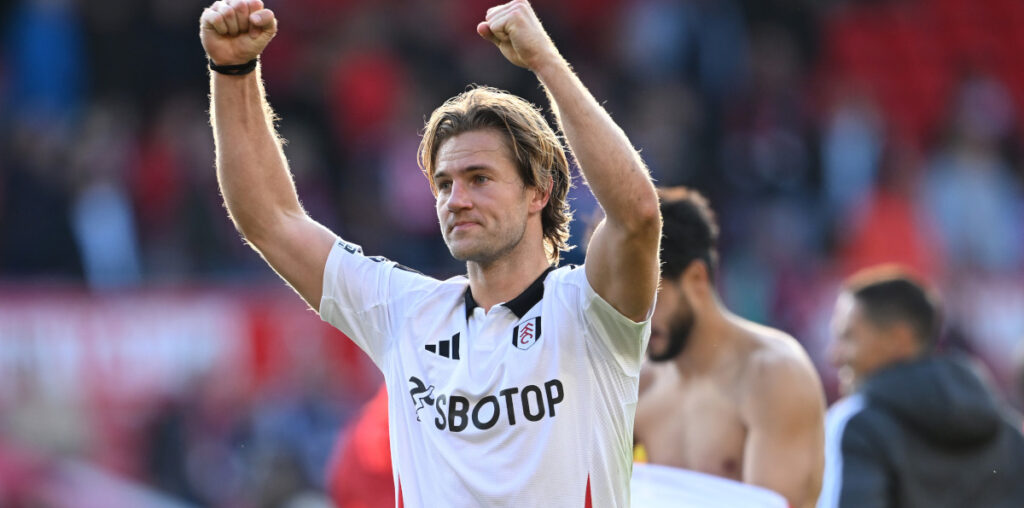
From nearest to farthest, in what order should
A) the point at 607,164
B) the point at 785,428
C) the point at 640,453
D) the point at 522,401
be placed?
the point at 607,164
the point at 522,401
the point at 785,428
the point at 640,453

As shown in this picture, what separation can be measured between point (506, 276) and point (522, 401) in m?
0.43

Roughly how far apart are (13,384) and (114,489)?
110 centimetres

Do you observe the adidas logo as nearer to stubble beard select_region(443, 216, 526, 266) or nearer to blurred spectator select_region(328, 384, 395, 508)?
stubble beard select_region(443, 216, 526, 266)

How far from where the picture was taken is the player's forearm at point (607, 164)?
369 cm

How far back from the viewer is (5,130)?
11891 millimetres

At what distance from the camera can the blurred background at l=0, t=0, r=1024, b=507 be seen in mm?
10898

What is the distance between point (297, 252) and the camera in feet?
14.2

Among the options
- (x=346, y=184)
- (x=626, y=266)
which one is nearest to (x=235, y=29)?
(x=626, y=266)

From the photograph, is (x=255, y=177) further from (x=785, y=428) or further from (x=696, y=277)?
(x=785, y=428)

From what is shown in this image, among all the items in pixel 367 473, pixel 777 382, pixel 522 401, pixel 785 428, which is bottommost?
pixel 367 473

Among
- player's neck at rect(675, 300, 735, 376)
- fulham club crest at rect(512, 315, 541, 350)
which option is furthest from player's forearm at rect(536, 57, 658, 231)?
player's neck at rect(675, 300, 735, 376)

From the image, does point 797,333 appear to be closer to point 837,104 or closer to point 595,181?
point 837,104

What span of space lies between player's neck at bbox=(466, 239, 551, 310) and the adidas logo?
136 millimetres

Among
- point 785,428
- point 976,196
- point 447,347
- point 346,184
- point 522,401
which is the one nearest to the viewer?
point 522,401
